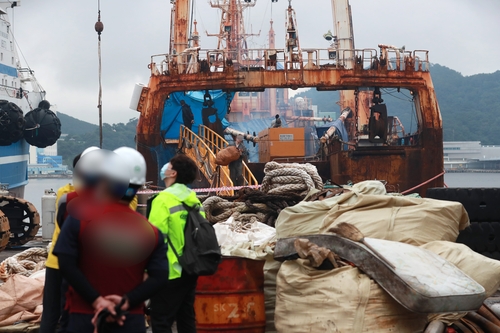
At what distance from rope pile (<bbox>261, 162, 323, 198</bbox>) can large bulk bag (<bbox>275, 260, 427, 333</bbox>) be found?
299 centimetres

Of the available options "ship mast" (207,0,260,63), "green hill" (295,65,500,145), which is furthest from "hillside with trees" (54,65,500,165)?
"ship mast" (207,0,260,63)

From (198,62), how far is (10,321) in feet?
45.2

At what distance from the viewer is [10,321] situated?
6.03 metres

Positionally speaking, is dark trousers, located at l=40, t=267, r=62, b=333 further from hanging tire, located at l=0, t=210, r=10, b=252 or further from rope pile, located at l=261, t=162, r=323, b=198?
hanging tire, located at l=0, t=210, r=10, b=252

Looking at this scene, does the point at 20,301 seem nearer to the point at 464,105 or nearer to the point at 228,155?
the point at 228,155

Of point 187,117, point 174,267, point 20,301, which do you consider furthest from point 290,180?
point 187,117

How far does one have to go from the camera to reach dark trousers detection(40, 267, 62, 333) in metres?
4.67

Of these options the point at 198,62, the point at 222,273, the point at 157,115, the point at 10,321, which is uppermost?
the point at 198,62

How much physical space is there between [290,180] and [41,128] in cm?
2413

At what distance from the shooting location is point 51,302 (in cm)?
470

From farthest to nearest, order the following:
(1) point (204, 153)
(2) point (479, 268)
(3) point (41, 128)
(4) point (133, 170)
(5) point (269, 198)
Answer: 1. (3) point (41, 128)
2. (1) point (204, 153)
3. (5) point (269, 198)
4. (2) point (479, 268)
5. (4) point (133, 170)

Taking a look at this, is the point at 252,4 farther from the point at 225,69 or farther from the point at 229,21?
the point at 225,69

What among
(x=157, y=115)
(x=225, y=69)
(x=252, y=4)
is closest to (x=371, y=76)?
(x=225, y=69)

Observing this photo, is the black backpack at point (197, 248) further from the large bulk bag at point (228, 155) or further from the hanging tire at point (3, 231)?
the hanging tire at point (3, 231)
